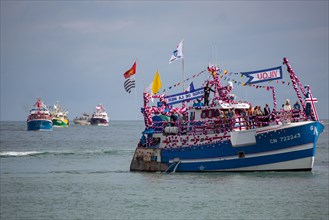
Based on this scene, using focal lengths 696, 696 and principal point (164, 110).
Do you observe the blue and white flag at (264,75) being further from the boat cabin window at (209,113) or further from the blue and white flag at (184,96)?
the blue and white flag at (184,96)

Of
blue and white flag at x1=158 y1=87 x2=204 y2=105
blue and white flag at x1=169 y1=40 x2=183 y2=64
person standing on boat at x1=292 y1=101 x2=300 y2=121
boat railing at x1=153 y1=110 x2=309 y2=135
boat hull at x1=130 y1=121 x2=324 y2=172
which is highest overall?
blue and white flag at x1=169 y1=40 x2=183 y2=64

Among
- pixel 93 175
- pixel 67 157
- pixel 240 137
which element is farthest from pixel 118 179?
pixel 67 157

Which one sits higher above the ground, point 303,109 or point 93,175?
point 303,109

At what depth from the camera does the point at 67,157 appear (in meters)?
73.9

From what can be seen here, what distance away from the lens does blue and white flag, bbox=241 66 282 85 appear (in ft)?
142

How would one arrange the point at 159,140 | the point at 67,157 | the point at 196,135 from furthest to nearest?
the point at 67,157 → the point at 159,140 → the point at 196,135

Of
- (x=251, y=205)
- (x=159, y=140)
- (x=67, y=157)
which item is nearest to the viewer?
(x=251, y=205)

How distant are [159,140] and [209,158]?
518cm

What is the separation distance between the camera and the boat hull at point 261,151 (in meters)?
42.8

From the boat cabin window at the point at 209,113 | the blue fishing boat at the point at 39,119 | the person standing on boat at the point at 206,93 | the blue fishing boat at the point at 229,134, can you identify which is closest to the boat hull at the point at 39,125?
the blue fishing boat at the point at 39,119

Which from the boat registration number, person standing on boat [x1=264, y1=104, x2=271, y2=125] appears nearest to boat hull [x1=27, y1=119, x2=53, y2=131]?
person standing on boat [x1=264, y1=104, x2=271, y2=125]

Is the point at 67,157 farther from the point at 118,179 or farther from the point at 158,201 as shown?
the point at 158,201

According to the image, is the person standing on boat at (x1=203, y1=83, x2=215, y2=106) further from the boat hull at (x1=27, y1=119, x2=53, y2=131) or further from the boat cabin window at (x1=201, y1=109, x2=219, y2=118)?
the boat hull at (x1=27, y1=119, x2=53, y2=131)

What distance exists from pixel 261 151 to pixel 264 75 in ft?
15.7
